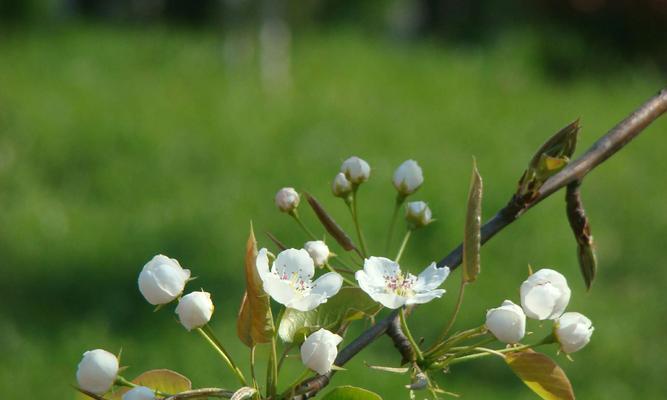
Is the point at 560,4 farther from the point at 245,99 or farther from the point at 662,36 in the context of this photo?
the point at 245,99

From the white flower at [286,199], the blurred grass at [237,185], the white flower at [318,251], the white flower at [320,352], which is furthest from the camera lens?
the blurred grass at [237,185]

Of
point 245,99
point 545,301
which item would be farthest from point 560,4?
point 545,301

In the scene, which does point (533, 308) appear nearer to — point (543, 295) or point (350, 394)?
point (543, 295)

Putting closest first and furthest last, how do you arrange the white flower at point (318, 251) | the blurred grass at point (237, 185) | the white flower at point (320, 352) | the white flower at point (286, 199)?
1. the white flower at point (320, 352)
2. the white flower at point (318, 251)
3. the white flower at point (286, 199)
4. the blurred grass at point (237, 185)

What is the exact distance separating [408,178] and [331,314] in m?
0.26

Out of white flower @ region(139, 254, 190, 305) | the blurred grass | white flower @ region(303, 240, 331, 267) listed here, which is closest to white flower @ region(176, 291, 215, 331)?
white flower @ region(139, 254, 190, 305)

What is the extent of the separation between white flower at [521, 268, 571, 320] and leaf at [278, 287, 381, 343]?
4.3 inches

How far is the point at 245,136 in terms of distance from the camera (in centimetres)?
460

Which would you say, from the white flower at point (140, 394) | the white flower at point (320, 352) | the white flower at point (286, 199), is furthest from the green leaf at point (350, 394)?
the white flower at point (286, 199)

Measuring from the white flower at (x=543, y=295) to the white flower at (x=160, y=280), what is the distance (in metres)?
0.25

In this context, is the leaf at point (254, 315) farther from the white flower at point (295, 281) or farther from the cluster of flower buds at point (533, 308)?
the cluster of flower buds at point (533, 308)

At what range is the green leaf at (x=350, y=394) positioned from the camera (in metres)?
0.69

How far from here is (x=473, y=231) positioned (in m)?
0.70

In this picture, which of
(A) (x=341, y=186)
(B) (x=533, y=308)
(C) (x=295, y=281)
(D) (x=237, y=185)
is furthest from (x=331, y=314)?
(D) (x=237, y=185)
